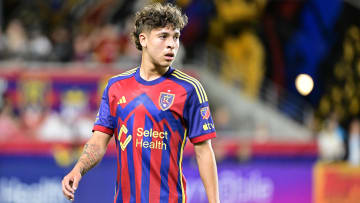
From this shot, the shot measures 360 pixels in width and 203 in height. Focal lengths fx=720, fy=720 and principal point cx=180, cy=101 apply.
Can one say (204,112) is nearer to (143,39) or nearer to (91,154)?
(143,39)

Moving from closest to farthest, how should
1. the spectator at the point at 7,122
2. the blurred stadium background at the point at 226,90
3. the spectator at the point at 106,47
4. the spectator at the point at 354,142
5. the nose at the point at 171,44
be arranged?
the nose at the point at 171,44, the blurred stadium background at the point at 226,90, the spectator at the point at 7,122, the spectator at the point at 354,142, the spectator at the point at 106,47

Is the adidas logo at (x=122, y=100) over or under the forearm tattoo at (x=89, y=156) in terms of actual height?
over

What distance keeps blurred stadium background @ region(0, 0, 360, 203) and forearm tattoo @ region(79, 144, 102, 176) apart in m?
4.17

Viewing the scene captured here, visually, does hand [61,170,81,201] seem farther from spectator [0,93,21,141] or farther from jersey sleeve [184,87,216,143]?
spectator [0,93,21,141]

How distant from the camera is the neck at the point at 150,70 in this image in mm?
4160

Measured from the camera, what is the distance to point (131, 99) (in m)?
4.16

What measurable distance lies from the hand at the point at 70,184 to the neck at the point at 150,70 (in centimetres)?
70

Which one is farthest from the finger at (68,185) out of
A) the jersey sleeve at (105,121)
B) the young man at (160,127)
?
the jersey sleeve at (105,121)

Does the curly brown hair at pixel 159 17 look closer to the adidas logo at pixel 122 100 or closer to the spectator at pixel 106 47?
the adidas logo at pixel 122 100

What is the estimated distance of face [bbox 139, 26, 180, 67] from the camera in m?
4.04

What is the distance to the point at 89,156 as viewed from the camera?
4.19 m

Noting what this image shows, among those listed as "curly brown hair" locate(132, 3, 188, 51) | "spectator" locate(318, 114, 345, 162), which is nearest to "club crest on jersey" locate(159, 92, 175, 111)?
"curly brown hair" locate(132, 3, 188, 51)

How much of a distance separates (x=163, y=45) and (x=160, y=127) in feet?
1.53

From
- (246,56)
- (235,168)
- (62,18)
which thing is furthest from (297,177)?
(62,18)
